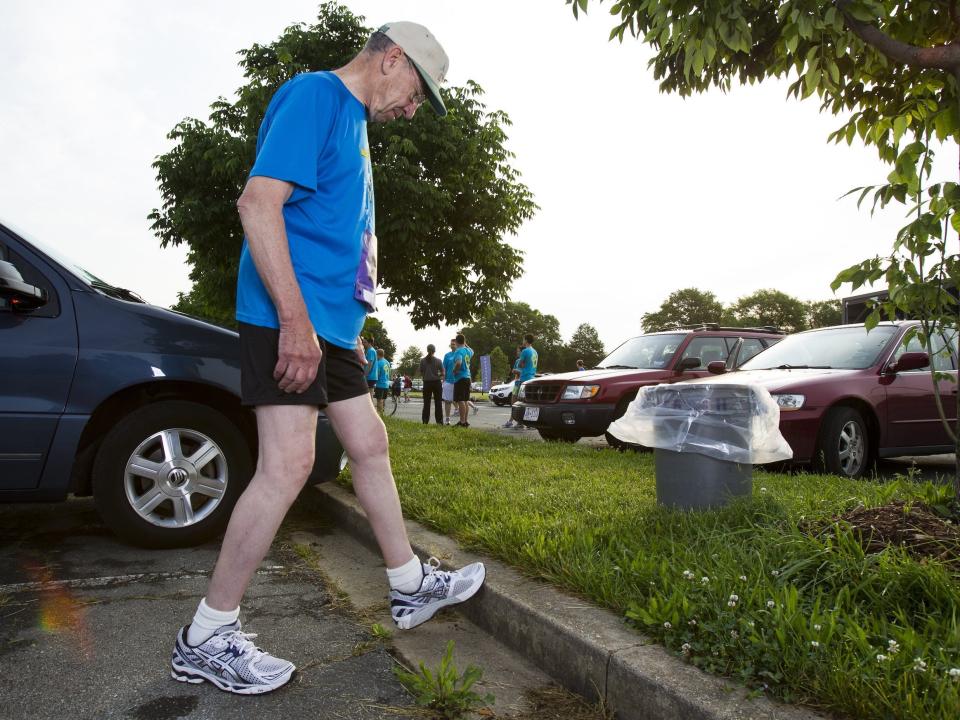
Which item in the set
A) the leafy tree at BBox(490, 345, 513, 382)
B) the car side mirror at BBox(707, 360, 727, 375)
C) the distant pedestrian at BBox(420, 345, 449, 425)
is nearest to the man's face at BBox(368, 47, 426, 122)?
the car side mirror at BBox(707, 360, 727, 375)

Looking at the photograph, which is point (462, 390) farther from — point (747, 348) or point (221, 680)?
point (221, 680)

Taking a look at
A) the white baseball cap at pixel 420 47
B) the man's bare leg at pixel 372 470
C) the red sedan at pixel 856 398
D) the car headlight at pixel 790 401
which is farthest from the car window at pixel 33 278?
the car headlight at pixel 790 401

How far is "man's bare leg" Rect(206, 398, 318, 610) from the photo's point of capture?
2.21 m

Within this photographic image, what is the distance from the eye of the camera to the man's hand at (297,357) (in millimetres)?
2191

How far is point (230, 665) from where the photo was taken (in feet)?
7.11

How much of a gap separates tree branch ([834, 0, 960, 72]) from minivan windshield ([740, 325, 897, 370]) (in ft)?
13.9

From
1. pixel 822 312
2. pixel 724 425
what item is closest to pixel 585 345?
pixel 822 312

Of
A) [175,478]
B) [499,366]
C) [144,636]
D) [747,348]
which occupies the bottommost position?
[144,636]

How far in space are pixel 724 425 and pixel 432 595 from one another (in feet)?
5.95

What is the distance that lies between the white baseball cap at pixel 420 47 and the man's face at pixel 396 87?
25 millimetres

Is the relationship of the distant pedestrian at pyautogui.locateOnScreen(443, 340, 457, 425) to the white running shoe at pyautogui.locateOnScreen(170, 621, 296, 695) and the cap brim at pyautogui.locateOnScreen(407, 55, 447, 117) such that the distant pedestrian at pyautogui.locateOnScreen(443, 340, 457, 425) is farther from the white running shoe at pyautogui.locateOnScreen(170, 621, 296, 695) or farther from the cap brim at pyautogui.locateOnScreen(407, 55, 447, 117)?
the white running shoe at pyautogui.locateOnScreen(170, 621, 296, 695)

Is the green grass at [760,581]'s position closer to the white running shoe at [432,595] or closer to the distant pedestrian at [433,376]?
the white running shoe at [432,595]

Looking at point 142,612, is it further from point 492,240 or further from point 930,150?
point 492,240

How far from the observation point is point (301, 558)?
368cm
